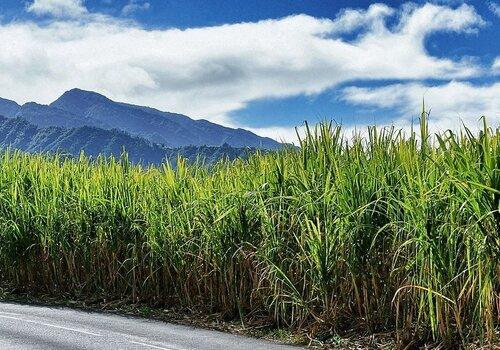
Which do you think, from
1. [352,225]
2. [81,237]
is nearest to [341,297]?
[352,225]

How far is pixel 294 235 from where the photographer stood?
30.8 ft

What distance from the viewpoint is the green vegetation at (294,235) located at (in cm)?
764

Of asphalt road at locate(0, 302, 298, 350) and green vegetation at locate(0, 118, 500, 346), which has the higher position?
green vegetation at locate(0, 118, 500, 346)

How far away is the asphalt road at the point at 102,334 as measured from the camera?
892 cm

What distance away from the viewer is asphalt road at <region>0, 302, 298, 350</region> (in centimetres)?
892

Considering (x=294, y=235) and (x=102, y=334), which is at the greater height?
(x=294, y=235)

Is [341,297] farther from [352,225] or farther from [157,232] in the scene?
[157,232]

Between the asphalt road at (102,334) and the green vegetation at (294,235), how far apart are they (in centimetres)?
82

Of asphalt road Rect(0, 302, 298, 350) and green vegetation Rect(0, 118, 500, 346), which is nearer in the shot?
green vegetation Rect(0, 118, 500, 346)

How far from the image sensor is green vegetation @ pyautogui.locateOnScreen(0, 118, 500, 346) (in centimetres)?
764

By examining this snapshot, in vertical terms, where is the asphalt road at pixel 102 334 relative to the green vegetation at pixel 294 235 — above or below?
below

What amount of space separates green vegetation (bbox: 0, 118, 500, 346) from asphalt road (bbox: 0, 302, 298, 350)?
2.68ft

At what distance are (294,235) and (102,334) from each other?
10.1 ft

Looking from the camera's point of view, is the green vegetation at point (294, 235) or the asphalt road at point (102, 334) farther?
the asphalt road at point (102, 334)
